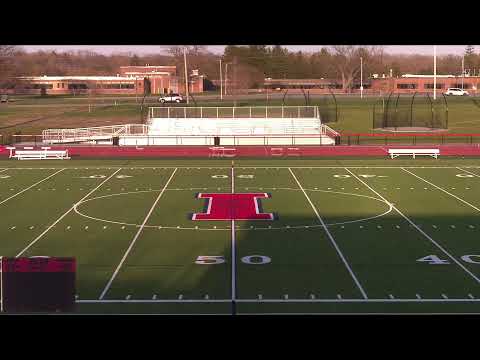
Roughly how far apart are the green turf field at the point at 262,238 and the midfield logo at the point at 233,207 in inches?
16.5

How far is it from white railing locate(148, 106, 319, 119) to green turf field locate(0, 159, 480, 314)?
60.5ft

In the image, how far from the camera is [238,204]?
901 inches

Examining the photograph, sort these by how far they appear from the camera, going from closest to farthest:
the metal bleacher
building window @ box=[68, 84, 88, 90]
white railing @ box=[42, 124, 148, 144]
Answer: white railing @ box=[42, 124, 148, 144]
the metal bleacher
building window @ box=[68, 84, 88, 90]

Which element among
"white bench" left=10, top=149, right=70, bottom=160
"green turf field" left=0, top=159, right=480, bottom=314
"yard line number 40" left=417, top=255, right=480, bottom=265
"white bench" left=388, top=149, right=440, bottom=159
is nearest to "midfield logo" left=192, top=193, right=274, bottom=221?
"green turf field" left=0, top=159, right=480, bottom=314

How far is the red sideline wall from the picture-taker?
37.7 metres

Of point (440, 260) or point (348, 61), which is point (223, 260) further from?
point (348, 61)

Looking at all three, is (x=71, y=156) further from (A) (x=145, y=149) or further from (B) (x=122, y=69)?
(B) (x=122, y=69)

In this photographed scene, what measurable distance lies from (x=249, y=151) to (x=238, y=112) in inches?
490

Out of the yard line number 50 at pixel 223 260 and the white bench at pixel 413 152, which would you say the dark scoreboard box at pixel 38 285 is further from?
the white bench at pixel 413 152

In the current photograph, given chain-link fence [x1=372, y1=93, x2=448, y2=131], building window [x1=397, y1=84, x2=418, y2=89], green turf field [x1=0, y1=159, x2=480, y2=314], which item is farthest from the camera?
building window [x1=397, y1=84, x2=418, y2=89]

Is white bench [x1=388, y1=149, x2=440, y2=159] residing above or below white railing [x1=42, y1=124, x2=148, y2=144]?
below

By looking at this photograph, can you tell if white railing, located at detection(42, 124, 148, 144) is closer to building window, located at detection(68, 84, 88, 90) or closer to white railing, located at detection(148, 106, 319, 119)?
white railing, located at detection(148, 106, 319, 119)

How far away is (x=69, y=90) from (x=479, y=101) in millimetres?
53364

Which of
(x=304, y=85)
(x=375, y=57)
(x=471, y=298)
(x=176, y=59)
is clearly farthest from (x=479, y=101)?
(x=471, y=298)
